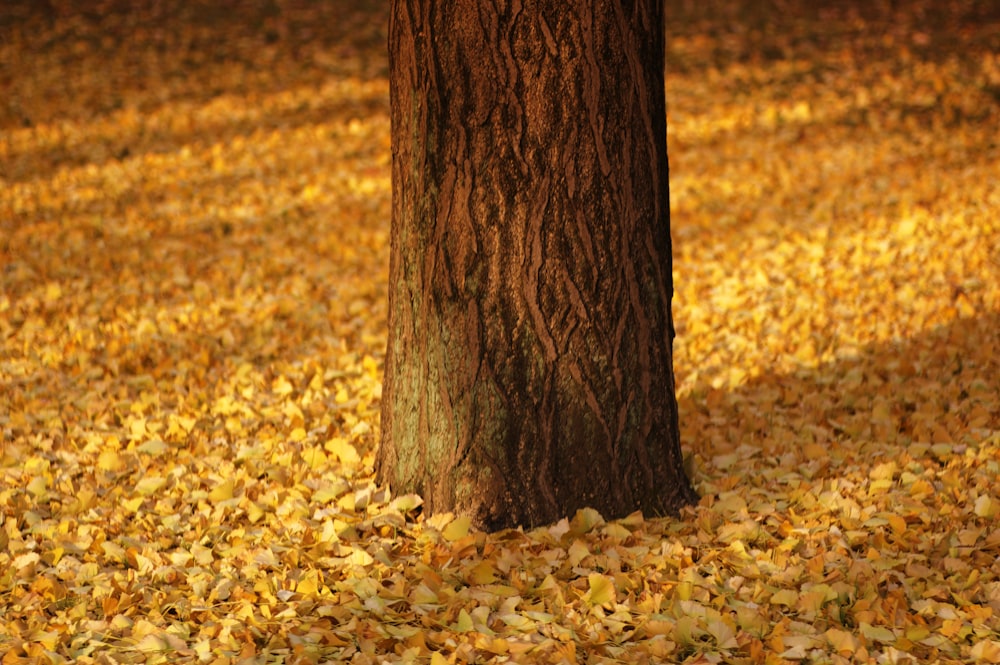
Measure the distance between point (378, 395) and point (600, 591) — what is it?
74.1 inches

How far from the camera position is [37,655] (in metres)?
2.89

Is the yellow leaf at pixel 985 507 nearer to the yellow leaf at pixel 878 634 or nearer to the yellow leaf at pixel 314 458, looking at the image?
the yellow leaf at pixel 878 634

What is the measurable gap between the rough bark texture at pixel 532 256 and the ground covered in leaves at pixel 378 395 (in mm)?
222

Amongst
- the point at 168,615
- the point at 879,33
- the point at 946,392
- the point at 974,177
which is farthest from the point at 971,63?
the point at 168,615

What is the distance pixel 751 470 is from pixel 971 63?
871cm

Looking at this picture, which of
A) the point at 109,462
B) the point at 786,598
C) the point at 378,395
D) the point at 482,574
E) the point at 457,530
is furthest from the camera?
the point at 378,395

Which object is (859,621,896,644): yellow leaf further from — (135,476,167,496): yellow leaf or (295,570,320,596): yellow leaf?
(135,476,167,496): yellow leaf

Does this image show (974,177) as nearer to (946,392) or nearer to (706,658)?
(946,392)

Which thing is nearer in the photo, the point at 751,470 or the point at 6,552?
the point at 6,552

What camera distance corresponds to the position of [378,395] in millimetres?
4762

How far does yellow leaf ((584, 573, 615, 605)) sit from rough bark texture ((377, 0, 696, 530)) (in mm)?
412

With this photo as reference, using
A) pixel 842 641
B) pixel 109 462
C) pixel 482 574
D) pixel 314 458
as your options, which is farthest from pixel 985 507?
pixel 109 462

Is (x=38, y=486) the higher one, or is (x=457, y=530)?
(x=38, y=486)

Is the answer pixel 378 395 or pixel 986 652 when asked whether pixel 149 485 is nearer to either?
pixel 378 395
